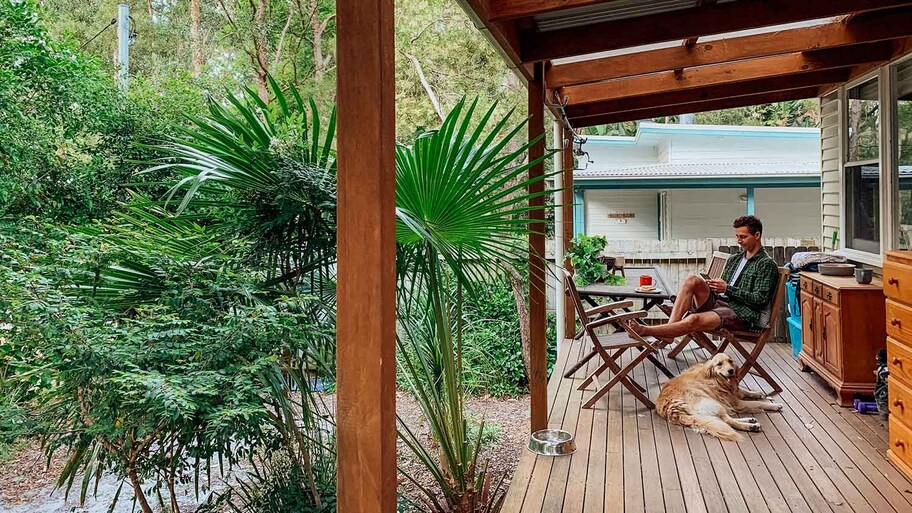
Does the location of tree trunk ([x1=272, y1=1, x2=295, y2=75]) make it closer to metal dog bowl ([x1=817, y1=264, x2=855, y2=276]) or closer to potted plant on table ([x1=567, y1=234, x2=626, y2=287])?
potted plant on table ([x1=567, y1=234, x2=626, y2=287])

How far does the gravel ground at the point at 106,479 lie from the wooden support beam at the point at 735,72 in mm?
3288

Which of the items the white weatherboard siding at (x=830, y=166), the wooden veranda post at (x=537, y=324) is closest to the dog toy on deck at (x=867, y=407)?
the wooden veranda post at (x=537, y=324)

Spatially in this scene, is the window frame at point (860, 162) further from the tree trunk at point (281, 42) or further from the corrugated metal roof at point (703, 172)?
the tree trunk at point (281, 42)

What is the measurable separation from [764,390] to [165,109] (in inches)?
219

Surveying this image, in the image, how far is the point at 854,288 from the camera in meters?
4.24

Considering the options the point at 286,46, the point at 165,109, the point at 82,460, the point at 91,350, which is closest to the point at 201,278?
the point at 91,350

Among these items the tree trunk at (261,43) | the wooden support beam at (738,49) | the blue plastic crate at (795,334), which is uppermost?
the tree trunk at (261,43)

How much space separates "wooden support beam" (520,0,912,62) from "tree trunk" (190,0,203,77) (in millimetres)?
10028

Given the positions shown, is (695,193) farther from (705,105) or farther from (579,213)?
(705,105)

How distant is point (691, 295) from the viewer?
4.73 meters

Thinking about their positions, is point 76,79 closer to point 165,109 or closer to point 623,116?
point 165,109

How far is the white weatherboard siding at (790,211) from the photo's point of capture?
527 inches

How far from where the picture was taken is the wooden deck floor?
2.91 m

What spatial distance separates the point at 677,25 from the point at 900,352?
2.10m
